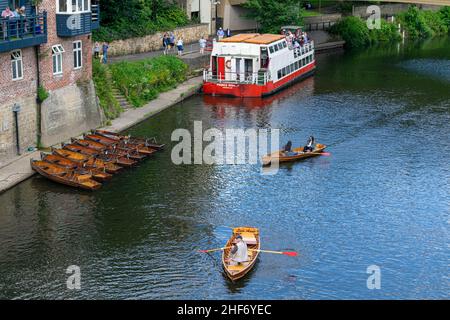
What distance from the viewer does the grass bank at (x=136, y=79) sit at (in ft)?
207

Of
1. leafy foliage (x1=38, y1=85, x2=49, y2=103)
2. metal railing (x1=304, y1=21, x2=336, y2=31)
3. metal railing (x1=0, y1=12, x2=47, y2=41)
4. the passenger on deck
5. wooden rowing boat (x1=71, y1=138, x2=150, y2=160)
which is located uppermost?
the passenger on deck

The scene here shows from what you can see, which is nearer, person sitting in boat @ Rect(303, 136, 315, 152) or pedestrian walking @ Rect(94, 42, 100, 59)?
person sitting in boat @ Rect(303, 136, 315, 152)

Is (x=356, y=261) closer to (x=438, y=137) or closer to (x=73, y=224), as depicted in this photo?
(x=73, y=224)

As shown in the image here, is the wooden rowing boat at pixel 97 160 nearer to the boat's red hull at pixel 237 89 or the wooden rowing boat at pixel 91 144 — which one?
the wooden rowing boat at pixel 91 144

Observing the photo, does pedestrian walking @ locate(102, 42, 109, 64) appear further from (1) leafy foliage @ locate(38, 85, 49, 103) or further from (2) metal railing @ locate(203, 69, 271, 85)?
(1) leafy foliage @ locate(38, 85, 49, 103)

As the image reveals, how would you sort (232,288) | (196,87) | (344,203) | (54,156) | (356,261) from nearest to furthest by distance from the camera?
1. (232,288)
2. (356,261)
3. (344,203)
4. (54,156)
5. (196,87)

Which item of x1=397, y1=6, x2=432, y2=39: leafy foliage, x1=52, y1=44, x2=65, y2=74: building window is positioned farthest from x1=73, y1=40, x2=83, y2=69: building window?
x1=397, y1=6, x2=432, y2=39: leafy foliage

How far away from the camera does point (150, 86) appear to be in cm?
7094

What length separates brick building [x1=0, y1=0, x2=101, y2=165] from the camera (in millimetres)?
50688

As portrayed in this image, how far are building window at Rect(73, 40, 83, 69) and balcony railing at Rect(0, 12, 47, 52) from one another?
15.7 feet

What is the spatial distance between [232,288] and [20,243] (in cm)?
1071

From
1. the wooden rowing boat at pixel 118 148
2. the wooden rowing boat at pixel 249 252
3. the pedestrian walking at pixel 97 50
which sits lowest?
the wooden rowing boat at pixel 249 252

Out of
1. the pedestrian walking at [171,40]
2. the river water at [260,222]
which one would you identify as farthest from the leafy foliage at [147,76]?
the pedestrian walking at [171,40]

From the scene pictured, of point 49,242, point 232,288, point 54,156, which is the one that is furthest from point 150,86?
point 232,288
